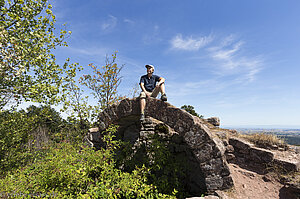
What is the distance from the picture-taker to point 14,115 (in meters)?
6.43

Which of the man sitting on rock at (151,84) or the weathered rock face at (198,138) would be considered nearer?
the weathered rock face at (198,138)

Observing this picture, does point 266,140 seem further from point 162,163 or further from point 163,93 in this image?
point 163,93

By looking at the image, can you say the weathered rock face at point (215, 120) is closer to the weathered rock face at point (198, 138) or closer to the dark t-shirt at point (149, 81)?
the weathered rock face at point (198, 138)

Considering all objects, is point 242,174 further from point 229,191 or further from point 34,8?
point 34,8

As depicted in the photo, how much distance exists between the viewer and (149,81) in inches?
216

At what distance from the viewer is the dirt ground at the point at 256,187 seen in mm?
3586

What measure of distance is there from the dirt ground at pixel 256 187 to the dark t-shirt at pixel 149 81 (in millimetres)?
4060

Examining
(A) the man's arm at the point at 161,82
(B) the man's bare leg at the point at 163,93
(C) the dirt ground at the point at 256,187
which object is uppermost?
(A) the man's arm at the point at 161,82

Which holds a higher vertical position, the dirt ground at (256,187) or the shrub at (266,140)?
the shrub at (266,140)

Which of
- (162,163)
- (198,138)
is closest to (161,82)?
(198,138)

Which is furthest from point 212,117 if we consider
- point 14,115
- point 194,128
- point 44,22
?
point 14,115

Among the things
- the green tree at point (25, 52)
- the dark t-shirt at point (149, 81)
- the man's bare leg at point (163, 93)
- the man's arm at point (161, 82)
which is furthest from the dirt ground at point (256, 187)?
the green tree at point (25, 52)

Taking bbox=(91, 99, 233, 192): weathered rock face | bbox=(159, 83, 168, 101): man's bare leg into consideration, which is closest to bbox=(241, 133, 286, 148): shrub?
bbox=(91, 99, 233, 192): weathered rock face

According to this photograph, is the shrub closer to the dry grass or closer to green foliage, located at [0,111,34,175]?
the dry grass
